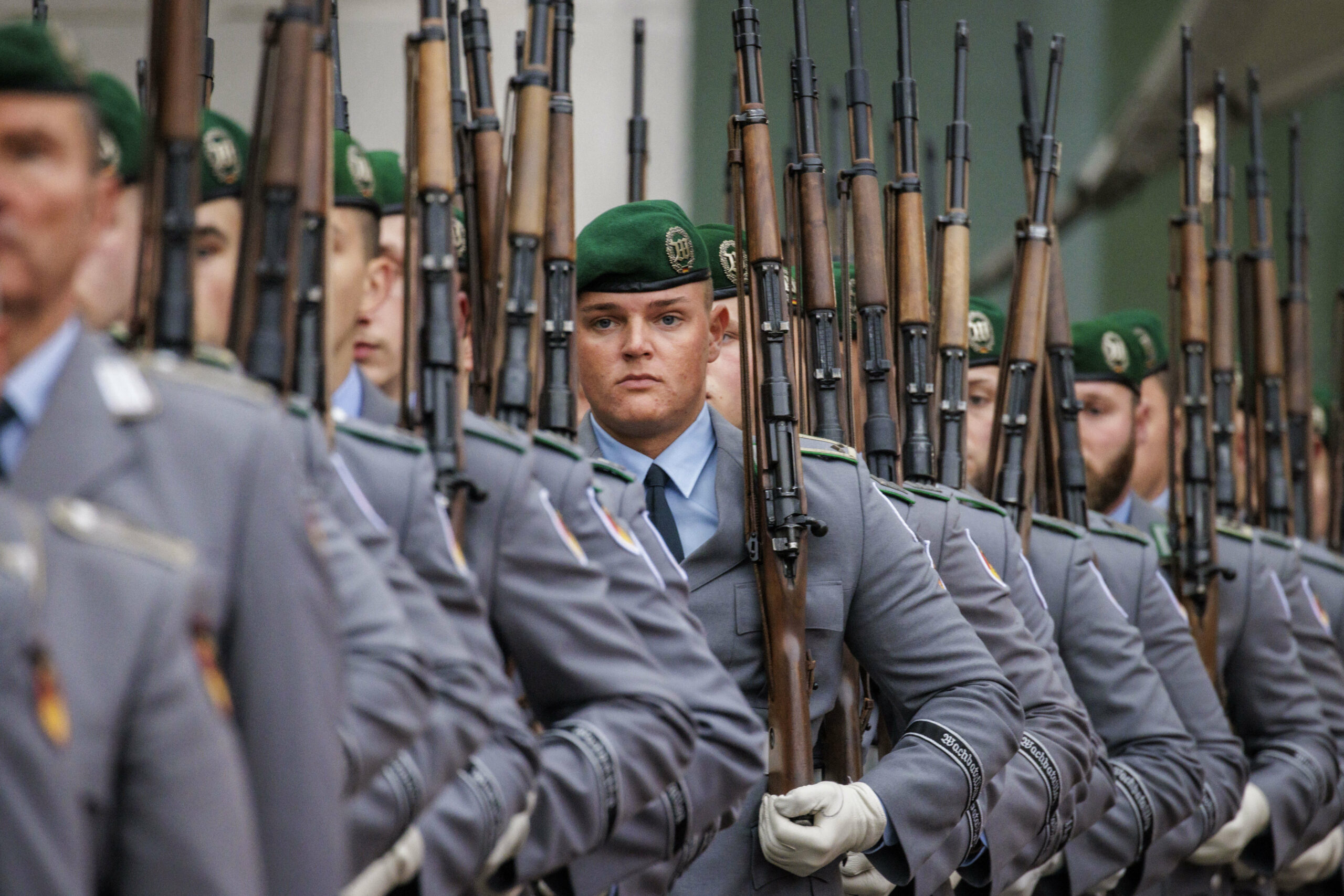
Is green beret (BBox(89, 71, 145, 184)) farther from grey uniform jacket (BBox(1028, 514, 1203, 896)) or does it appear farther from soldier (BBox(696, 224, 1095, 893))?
grey uniform jacket (BBox(1028, 514, 1203, 896))

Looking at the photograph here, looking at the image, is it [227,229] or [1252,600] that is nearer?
[227,229]

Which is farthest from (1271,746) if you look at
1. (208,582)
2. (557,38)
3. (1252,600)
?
(208,582)

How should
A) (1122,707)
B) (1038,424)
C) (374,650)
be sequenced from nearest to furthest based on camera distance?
(374,650)
(1122,707)
(1038,424)

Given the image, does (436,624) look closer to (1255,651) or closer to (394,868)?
(394,868)

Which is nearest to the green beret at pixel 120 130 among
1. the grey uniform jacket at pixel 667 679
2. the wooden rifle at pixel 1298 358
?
the grey uniform jacket at pixel 667 679

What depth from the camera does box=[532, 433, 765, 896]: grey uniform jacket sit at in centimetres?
312

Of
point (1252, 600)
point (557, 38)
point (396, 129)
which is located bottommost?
point (1252, 600)

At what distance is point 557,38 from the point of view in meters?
3.64

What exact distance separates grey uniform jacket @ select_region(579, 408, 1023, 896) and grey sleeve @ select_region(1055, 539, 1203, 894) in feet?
2.97

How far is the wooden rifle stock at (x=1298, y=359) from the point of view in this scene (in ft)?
24.0

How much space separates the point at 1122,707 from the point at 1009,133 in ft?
23.6

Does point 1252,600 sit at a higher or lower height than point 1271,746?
higher

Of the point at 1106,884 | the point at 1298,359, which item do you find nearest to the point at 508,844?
→ the point at 1106,884

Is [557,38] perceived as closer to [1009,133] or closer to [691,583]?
[691,583]
